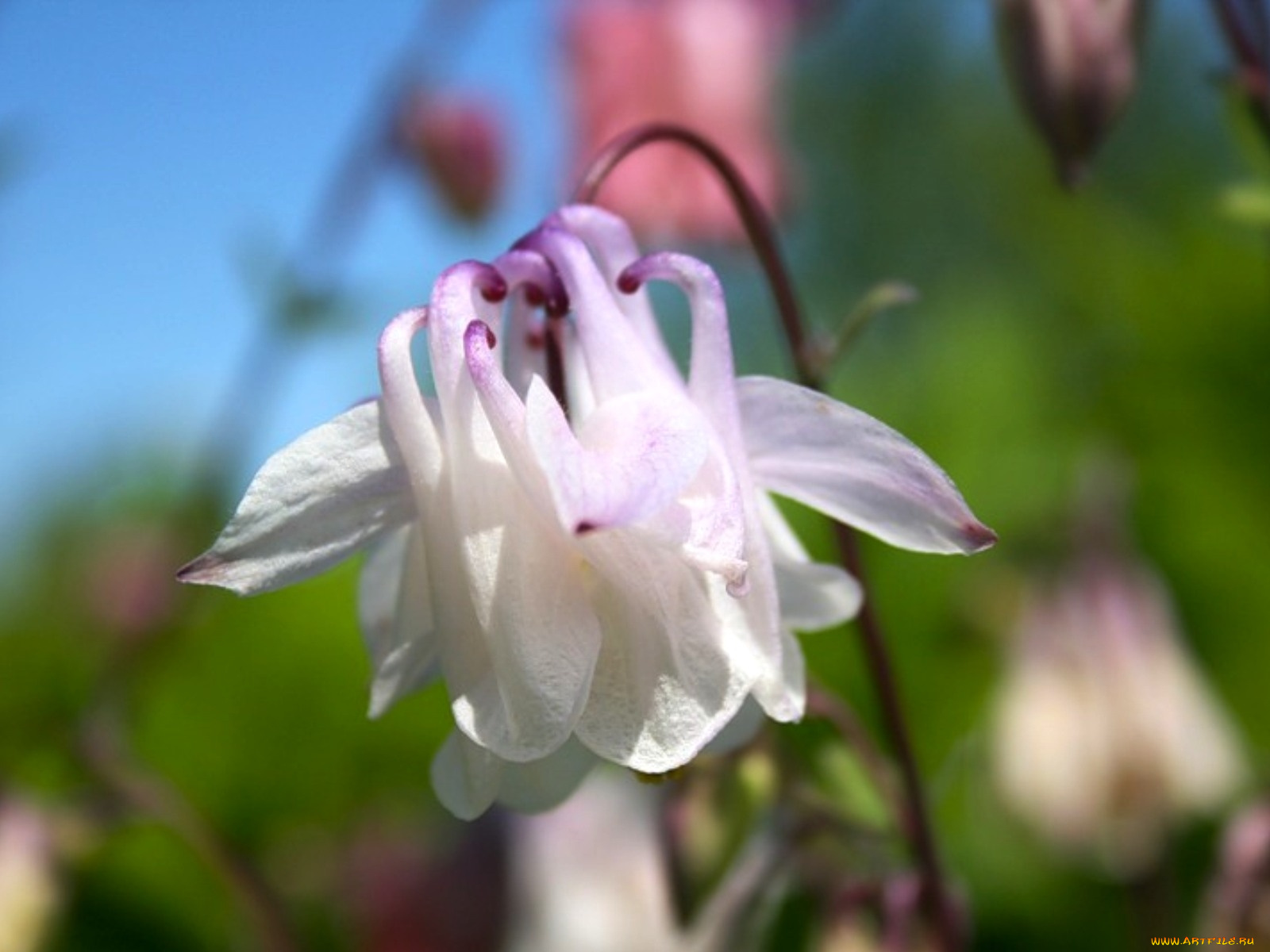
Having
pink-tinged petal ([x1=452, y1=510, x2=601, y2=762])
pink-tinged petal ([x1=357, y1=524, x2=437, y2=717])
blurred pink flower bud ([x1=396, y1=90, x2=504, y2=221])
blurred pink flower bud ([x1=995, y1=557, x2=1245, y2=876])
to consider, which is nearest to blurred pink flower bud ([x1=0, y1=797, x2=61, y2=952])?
pink-tinged petal ([x1=357, y1=524, x2=437, y2=717])

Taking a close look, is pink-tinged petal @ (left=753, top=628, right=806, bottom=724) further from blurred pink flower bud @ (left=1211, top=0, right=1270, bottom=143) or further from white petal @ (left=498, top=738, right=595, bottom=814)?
blurred pink flower bud @ (left=1211, top=0, right=1270, bottom=143)

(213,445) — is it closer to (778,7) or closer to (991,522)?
(991,522)

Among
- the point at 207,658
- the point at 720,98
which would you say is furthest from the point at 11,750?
the point at 720,98

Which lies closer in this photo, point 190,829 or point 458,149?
point 190,829

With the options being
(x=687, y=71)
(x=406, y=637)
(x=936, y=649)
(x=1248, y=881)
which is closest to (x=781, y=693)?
(x=406, y=637)

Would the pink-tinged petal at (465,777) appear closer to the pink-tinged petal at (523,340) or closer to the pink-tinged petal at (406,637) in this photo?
the pink-tinged petal at (406,637)

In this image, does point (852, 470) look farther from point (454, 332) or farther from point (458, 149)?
point (458, 149)

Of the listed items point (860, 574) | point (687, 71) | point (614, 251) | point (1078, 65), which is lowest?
point (687, 71)
